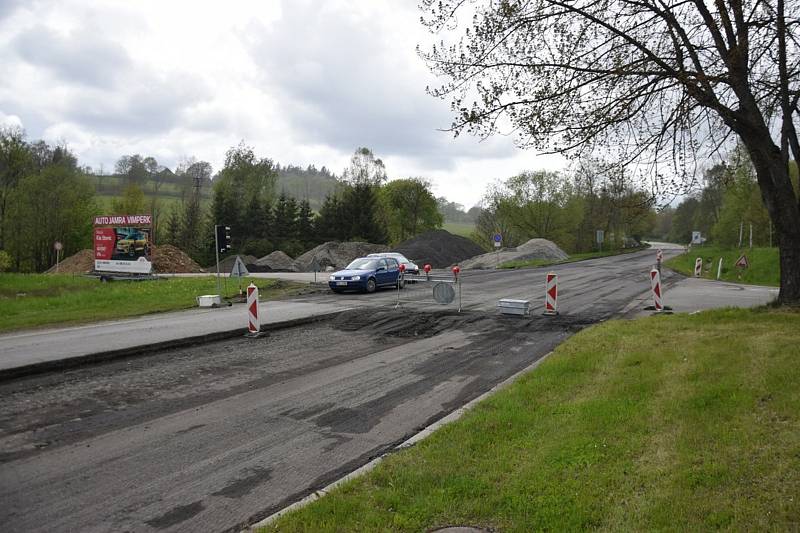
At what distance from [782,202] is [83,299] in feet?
75.8

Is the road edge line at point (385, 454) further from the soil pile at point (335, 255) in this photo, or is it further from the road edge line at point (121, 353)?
the soil pile at point (335, 255)

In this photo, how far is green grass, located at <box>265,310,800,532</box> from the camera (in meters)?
3.78

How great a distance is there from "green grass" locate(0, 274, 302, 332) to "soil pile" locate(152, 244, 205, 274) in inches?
606

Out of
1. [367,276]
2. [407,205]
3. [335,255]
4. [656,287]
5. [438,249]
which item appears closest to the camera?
[656,287]

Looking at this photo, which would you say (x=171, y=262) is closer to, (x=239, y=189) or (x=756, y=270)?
(x=239, y=189)

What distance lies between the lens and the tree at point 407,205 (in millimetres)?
81438

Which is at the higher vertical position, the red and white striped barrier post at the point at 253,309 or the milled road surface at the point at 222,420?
the red and white striped barrier post at the point at 253,309

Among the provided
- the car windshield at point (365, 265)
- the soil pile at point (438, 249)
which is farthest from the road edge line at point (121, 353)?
the soil pile at point (438, 249)

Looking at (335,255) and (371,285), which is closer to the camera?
(371,285)

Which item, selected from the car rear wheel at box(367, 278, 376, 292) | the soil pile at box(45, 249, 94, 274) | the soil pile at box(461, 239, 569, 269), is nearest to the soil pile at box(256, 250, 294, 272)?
the soil pile at box(45, 249, 94, 274)

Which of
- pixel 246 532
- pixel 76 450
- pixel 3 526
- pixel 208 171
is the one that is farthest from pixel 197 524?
pixel 208 171

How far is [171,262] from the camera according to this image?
49.7m

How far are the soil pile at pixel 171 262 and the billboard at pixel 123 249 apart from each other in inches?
501

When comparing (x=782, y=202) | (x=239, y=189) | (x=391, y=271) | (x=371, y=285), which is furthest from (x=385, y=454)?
(x=239, y=189)
